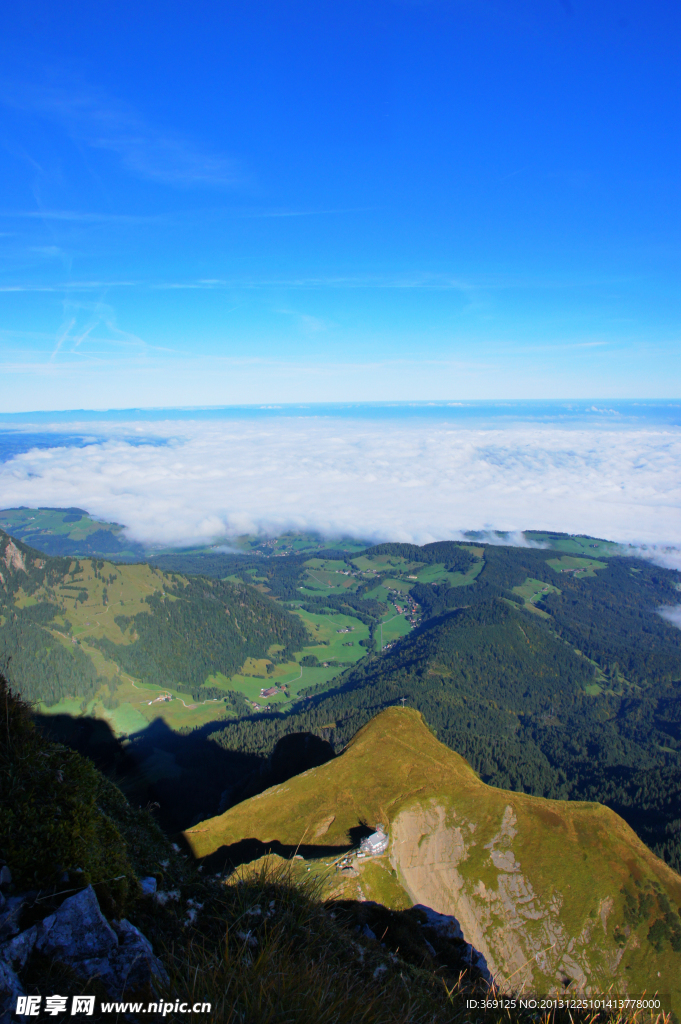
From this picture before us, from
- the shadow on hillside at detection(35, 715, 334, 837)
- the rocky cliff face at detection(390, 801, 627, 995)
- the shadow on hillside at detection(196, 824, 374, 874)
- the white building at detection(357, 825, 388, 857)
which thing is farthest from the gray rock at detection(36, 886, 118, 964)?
the shadow on hillside at detection(35, 715, 334, 837)

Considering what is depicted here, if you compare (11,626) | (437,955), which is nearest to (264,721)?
(11,626)

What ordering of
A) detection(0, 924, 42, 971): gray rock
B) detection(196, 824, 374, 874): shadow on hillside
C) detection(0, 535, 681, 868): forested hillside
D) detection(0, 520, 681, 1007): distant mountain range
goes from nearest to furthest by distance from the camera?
detection(0, 924, 42, 971): gray rock → detection(196, 824, 374, 874): shadow on hillside → detection(0, 520, 681, 1007): distant mountain range → detection(0, 535, 681, 868): forested hillside

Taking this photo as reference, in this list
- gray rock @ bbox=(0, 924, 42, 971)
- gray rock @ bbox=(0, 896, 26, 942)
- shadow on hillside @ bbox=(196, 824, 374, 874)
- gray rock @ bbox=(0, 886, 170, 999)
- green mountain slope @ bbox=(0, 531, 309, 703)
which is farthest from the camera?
green mountain slope @ bbox=(0, 531, 309, 703)

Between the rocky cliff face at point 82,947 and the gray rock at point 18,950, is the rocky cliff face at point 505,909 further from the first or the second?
the gray rock at point 18,950

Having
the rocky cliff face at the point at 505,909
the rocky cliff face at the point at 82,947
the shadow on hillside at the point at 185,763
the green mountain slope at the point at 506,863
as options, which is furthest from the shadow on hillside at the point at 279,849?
the rocky cliff face at the point at 82,947

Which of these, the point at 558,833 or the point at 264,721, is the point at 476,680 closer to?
the point at 264,721

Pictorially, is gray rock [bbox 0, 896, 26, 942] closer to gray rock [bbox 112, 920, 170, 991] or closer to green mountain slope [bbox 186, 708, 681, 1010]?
gray rock [bbox 112, 920, 170, 991]
